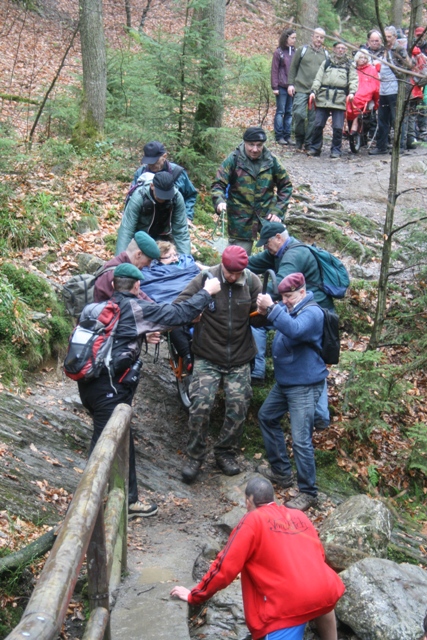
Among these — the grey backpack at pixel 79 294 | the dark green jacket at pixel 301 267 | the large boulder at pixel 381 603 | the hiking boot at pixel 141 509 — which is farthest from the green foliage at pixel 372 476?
the grey backpack at pixel 79 294

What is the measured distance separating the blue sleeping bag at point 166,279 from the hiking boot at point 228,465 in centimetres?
168

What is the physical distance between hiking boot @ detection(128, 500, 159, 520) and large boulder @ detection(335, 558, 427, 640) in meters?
1.78

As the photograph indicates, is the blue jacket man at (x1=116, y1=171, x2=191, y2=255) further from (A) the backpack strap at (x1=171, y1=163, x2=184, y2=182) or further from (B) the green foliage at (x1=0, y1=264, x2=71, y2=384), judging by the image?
(B) the green foliage at (x1=0, y1=264, x2=71, y2=384)

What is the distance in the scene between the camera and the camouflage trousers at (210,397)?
6789 mm

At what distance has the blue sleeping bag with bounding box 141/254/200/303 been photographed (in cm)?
713

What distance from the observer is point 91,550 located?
3.43m

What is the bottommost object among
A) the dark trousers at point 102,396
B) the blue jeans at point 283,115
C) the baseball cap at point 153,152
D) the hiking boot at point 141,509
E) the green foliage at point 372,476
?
the green foliage at point 372,476

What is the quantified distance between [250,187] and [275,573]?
17.8ft

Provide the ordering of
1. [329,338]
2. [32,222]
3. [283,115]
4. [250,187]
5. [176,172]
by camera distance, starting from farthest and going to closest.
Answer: [283,115] → [32,222] → [250,187] → [176,172] → [329,338]

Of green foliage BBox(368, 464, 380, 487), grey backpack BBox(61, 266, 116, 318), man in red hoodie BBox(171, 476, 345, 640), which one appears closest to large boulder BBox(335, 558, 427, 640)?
man in red hoodie BBox(171, 476, 345, 640)

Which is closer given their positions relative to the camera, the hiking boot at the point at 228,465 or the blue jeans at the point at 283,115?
the hiking boot at the point at 228,465

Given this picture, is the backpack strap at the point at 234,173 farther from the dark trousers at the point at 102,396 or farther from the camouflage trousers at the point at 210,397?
the dark trousers at the point at 102,396

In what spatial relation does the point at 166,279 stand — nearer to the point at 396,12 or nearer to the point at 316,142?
the point at 316,142

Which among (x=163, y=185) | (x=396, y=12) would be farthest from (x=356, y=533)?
(x=396, y=12)
